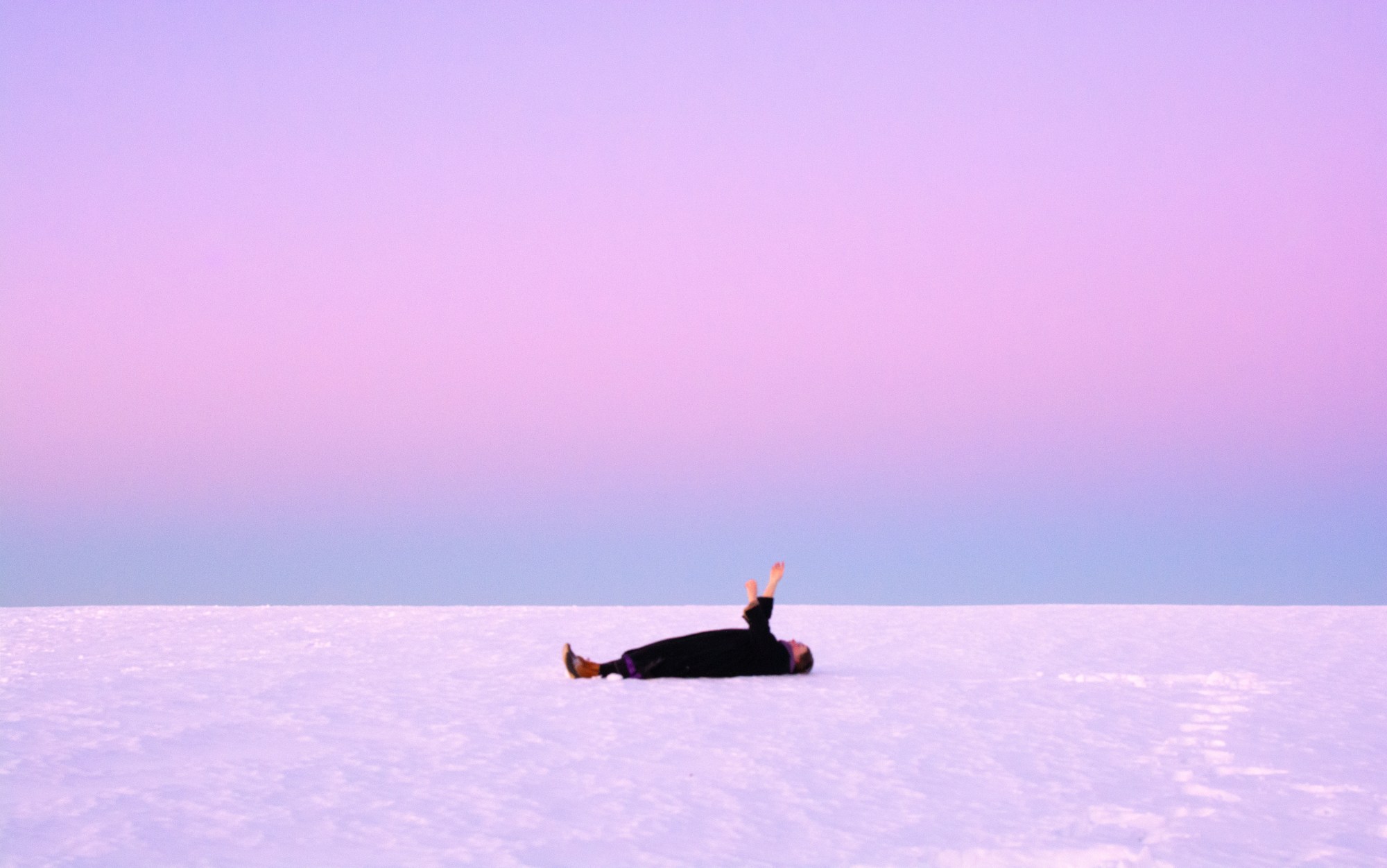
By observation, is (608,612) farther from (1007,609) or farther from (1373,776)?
(1373,776)

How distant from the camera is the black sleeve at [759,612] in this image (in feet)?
23.5

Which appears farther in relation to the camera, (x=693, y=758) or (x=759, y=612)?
(x=759, y=612)

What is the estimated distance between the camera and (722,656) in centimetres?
727

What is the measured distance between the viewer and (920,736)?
17.7ft

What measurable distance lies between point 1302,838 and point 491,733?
3178 mm

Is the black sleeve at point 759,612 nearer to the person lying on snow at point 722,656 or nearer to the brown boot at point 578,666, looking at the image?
the person lying on snow at point 722,656

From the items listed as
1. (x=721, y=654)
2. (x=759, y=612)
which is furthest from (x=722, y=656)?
(x=759, y=612)

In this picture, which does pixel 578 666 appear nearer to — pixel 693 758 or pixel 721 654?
pixel 721 654

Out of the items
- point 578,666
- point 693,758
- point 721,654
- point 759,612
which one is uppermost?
point 759,612

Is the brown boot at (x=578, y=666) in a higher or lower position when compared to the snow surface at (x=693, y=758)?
higher

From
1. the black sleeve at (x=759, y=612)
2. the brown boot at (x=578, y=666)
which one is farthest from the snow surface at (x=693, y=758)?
the black sleeve at (x=759, y=612)

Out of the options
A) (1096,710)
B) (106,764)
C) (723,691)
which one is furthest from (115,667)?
(1096,710)

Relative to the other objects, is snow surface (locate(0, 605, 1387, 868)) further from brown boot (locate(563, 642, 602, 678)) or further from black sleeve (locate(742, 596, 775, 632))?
black sleeve (locate(742, 596, 775, 632))

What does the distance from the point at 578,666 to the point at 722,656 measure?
855 mm
